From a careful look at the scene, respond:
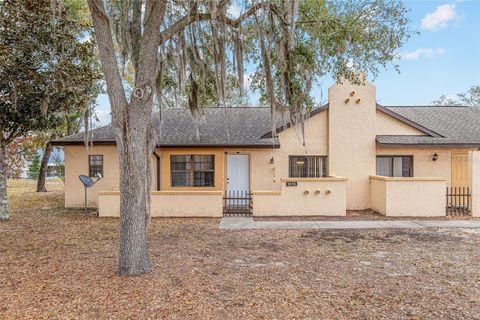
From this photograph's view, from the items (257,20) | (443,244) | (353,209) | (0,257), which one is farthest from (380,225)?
(0,257)

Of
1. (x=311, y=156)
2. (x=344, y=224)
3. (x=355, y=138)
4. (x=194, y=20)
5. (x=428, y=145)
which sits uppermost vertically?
(x=194, y=20)

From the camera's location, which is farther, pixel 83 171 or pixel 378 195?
pixel 83 171

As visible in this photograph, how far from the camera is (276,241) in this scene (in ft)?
26.5

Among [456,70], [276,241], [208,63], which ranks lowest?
[276,241]

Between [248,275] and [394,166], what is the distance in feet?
32.2

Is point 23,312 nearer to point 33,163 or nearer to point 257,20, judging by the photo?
point 257,20

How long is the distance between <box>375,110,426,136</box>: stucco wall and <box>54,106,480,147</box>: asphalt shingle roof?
237 millimetres

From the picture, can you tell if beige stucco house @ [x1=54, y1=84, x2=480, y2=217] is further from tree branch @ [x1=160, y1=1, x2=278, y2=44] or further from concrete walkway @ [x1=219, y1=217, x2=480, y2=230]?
tree branch @ [x1=160, y1=1, x2=278, y2=44]

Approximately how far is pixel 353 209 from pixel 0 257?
1108 centimetres

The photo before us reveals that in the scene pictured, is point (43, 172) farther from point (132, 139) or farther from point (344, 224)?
point (344, 224)

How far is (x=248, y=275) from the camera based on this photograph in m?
5.66

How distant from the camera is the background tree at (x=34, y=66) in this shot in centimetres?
902

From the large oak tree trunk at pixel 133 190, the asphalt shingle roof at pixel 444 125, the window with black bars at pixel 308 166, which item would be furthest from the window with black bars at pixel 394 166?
the large oak tree trunk at pixel 133 190

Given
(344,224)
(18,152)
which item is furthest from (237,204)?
(18,152)
